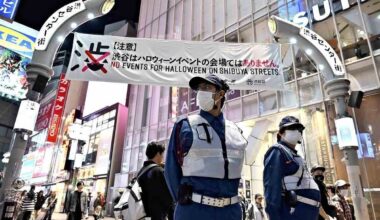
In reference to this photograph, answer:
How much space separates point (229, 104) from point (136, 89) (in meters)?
9.45

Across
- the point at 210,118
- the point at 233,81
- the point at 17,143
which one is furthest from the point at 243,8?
the point at 210,118

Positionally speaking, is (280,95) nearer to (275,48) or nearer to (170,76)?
(275,48)

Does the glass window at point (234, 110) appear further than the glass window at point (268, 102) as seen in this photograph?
Yes

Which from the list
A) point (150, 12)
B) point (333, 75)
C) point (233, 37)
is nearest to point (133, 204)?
point (333, 75)

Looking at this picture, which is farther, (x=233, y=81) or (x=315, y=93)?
(x=315, y=93)

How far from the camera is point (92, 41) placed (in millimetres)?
6703

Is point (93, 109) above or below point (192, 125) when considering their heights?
above

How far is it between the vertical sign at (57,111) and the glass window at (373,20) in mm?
25893

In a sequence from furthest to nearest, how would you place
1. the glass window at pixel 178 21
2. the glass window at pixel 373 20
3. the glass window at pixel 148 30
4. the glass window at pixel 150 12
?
the glass window at pixel 150 12
the glass window at pixel 148 30
the glass window at pixel 178 21
the glass window at pixel 373 20

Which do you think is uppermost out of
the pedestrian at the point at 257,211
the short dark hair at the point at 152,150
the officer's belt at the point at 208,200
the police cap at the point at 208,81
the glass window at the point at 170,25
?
the glass window at the point at 170,25

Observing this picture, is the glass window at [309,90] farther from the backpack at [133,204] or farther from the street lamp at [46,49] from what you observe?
the backpack at [133,204]

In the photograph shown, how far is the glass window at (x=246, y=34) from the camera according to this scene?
44.3 ft

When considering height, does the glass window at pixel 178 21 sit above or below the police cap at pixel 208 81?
above

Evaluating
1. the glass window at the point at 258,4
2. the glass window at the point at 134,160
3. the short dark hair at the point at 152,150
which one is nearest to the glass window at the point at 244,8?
the glass window at the point at 258,4
